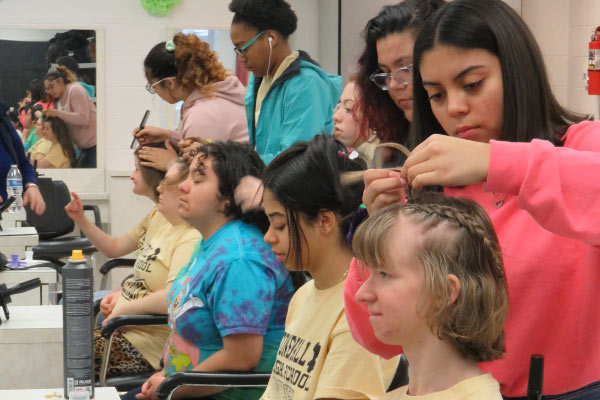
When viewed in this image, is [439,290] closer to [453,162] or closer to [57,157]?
[453,162]

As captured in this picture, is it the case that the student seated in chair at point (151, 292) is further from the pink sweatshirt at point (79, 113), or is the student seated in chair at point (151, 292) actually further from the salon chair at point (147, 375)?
the pink sweatshirt at point (79, 113)

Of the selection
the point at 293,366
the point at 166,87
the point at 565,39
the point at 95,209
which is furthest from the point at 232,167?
the point at 95,209

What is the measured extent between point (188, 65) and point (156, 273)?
3.34 feet

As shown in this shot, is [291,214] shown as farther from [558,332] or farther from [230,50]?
[230,50]

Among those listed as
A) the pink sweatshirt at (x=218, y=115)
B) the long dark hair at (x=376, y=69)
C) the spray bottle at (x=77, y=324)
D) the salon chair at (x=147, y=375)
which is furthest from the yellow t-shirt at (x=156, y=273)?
the long dark hair at (x=376, y=69)

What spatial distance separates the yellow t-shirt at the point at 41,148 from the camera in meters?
6.53

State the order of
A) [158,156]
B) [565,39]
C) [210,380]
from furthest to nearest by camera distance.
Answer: [565,39] < [158,156] < [210,380]

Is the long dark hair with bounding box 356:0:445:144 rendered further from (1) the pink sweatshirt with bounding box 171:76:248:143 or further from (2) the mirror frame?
(2) the mirror frame

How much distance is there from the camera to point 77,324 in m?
1.86

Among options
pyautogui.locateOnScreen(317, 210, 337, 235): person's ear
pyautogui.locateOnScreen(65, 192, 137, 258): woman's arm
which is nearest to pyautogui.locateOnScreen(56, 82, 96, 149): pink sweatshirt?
pyautogui.locateOnScreen(65, 192, 137, 258): woman's arm

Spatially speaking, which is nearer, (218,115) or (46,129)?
(218,115)

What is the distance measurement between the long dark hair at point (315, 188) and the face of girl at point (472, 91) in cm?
73

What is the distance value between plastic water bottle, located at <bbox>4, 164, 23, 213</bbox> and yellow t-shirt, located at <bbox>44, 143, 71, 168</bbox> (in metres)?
2.23

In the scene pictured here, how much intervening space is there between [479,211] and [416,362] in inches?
9.1
